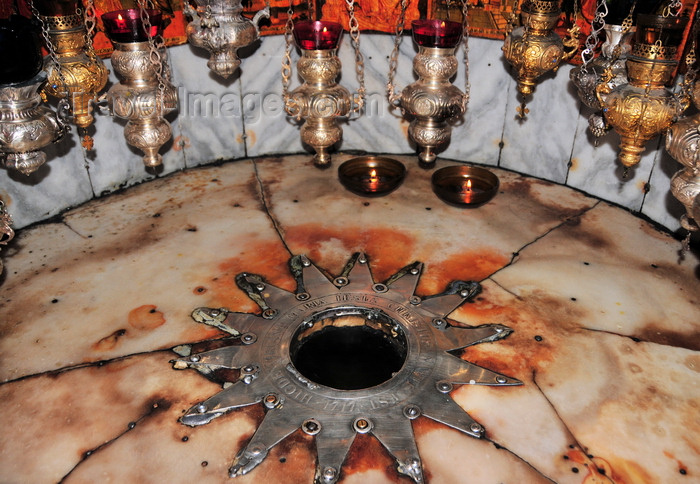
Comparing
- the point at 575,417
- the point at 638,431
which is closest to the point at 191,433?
the point at 575,417

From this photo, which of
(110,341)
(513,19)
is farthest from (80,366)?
(513,19)

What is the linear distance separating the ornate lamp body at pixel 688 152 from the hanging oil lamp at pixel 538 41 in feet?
2.98

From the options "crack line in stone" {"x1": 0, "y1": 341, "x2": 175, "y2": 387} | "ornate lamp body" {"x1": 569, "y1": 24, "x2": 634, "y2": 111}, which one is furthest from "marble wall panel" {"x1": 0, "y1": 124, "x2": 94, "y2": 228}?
"ornate lamp body" {"x1": 569, "y1": 24, "x2": 634, "y2": 111}

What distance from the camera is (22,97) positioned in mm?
2691

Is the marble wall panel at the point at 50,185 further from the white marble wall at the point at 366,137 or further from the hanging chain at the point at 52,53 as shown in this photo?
the hanging chain at the point at 52,53

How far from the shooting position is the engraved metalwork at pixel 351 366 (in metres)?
2.24

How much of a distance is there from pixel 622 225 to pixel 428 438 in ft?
7.40

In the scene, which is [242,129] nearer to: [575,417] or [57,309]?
[57,309]

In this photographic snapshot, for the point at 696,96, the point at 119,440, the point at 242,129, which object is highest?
the point at 696,96

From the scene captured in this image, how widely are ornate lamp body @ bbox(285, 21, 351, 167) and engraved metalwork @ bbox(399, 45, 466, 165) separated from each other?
0.40 meters

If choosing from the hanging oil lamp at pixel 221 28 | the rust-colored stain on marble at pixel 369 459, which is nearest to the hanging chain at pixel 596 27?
the hanging oil lamp at pixel 221 28

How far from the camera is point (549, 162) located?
Answer: 14.0 ft

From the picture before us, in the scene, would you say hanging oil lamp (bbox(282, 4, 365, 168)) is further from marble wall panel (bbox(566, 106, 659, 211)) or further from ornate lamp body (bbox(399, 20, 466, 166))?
marble wall panel (bbox(566, 106, 659, 211))

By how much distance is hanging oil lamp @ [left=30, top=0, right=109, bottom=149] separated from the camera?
9.52 ft
